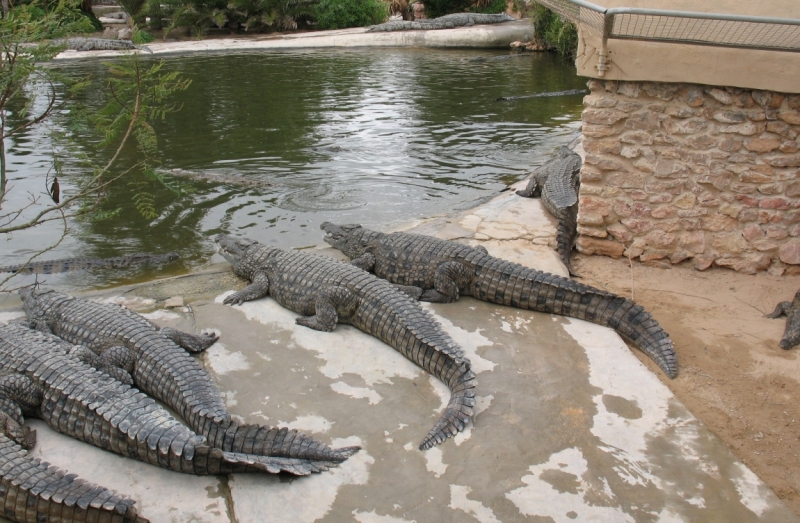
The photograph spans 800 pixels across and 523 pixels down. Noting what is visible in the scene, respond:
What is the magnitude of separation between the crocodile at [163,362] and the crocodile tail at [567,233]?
341 cm

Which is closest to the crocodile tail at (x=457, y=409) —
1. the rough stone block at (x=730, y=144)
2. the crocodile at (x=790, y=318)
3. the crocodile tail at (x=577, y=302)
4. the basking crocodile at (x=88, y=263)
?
the crocodile tail at (x=577, y=302)

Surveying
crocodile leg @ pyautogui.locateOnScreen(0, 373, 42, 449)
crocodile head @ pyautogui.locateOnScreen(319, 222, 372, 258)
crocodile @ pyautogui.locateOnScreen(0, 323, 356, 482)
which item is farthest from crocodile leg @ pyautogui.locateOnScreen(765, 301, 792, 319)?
crocodile leg @ pyautogui.locateOnScreen(0, 373, 42, 449)

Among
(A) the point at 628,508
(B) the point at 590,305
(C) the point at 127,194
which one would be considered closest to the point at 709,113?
(B) the point at 590,305

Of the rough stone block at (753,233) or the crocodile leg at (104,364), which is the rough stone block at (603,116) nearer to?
the rough stone block at (753,233)

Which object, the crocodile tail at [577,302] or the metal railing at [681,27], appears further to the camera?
the crocodile tail at [577,302]

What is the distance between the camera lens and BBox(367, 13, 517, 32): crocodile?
88.7 ft

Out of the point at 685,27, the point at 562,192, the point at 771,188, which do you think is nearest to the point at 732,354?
the point at 771,188

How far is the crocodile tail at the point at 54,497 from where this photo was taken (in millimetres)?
2852

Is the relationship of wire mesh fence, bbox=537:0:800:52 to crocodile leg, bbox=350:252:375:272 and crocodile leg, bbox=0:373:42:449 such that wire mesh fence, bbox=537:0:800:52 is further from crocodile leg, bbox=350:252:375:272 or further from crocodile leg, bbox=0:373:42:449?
crocodile leg, bbox=0:373:42:449

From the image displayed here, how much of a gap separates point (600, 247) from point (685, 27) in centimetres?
213

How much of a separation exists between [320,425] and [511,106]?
494 inches

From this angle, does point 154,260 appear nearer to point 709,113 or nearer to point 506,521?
point 506,521

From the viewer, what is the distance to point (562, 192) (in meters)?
7.55

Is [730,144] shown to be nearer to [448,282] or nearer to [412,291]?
[448,282]
